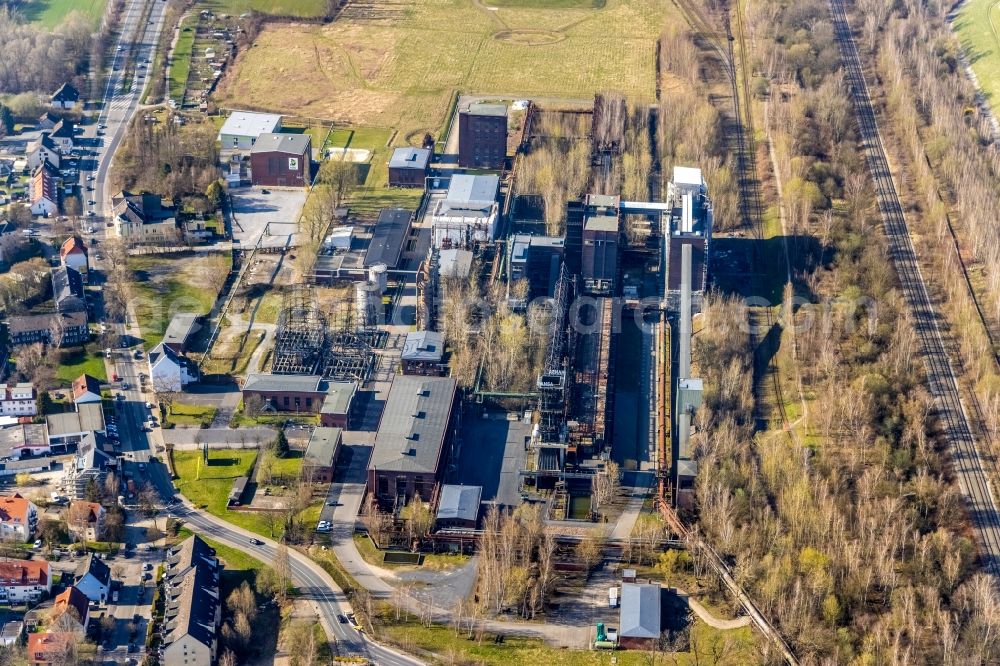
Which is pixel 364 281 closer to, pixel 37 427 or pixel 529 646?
pixel 37 427

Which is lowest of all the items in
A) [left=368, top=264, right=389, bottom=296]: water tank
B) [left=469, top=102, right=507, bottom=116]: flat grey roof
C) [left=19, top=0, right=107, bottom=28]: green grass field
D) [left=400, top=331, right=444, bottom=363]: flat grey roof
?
[left=400, top=331, right=444, bottom=363]: flat grey roof

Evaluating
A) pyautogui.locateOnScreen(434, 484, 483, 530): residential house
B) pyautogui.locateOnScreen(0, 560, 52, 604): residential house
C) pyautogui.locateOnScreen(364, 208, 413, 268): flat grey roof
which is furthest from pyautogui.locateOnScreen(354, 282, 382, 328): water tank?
pyautogui.locateOnScreen(0, 560, 52, 604): residential house

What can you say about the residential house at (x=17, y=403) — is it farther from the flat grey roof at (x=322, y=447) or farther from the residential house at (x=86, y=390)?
the flat grey roof at (x=322, y=447)

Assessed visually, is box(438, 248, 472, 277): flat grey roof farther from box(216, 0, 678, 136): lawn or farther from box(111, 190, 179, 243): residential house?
box(216, 0, 678, 136): lawn

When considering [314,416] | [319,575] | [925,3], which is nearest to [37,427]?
[314,416]

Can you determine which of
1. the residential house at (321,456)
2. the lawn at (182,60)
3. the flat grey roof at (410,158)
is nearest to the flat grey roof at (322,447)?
the residential house at (321,456)
